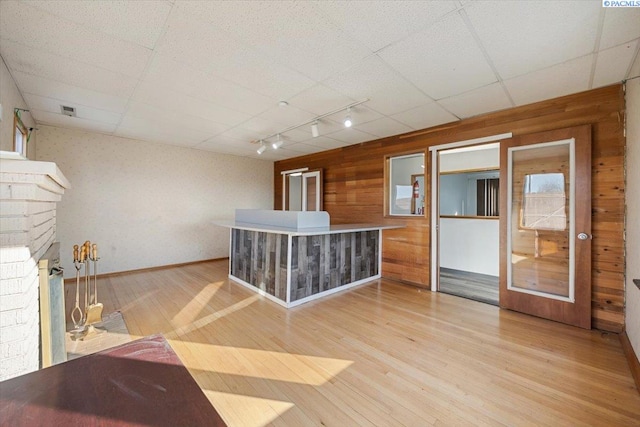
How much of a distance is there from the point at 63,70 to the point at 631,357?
553 cm

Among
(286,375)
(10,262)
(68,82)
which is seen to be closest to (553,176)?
(286,375)

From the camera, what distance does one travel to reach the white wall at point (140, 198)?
4.48m

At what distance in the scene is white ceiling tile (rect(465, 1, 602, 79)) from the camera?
173 cm

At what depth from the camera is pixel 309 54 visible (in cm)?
226

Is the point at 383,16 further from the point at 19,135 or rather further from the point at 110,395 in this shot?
the point at 19,135

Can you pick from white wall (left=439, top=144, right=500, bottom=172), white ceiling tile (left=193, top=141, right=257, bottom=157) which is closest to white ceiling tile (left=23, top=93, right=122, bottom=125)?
white ceiling tile (left=193, top=141, right=257, bottom=157)

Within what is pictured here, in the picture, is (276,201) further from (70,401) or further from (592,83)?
(70,401)

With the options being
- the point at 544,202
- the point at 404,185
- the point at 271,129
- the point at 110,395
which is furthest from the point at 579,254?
the point at 271,129

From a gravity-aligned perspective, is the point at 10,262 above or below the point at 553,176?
below

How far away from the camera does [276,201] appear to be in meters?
7.43

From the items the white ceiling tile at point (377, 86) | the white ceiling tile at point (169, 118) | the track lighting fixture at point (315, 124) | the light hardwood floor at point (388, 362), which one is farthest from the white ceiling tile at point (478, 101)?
the white ceiling tile at point (169, 118)

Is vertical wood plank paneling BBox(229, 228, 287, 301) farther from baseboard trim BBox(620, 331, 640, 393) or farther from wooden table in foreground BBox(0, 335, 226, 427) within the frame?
baseboard trim BBox(620, 331, 640, 393)

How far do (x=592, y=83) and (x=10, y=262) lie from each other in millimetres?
4712

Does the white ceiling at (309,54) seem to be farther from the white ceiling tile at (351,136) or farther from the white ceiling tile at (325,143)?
the white ceiling tile at (325,143)
